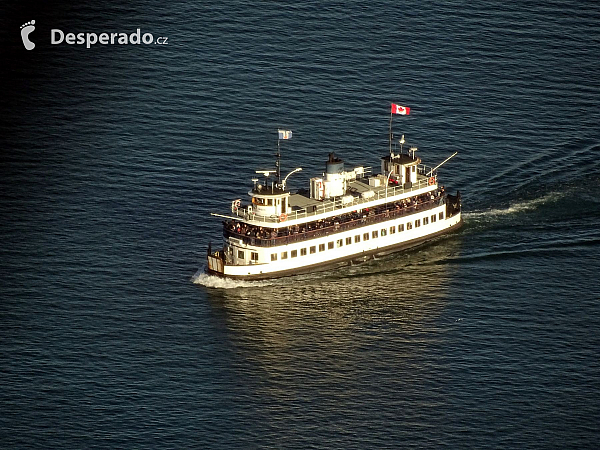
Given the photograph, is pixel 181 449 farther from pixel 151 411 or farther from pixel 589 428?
pixel 589 428

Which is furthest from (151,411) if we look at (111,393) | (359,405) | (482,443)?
(482,443)

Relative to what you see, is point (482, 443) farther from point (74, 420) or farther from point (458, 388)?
point (74, 420)

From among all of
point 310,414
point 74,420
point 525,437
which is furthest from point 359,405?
point 74,420

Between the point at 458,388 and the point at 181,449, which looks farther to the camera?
the point at 458,388

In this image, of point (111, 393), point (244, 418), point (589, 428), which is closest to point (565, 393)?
point (589, 428)

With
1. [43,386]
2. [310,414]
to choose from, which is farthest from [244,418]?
[43,386]

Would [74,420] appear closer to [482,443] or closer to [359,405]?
[359,405]
